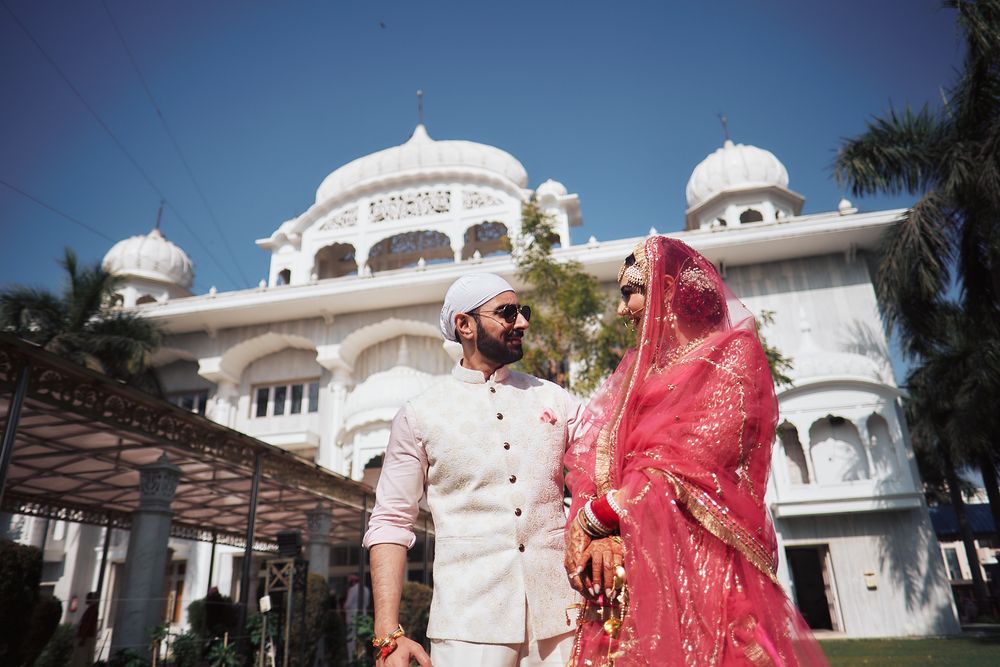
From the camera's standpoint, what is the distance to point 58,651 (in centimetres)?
1029

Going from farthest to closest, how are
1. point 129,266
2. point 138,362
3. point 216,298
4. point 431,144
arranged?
point 129,266 < point 431,144 < point 216,298 < point 138,362

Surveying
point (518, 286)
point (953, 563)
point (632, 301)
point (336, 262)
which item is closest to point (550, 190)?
point (518, 286)

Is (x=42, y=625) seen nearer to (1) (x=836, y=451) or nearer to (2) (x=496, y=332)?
(2) (x=496, y=332)

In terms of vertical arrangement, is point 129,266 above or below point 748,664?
above

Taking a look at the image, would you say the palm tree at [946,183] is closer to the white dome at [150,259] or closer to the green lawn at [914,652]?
the green lawn at [914,652]

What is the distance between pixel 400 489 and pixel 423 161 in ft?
62.2

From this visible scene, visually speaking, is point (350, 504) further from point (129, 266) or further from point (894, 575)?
point (129, 266)

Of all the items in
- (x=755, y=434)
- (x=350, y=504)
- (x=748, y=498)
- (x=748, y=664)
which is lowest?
(x=748, y=664)

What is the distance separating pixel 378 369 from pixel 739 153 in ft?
40.7

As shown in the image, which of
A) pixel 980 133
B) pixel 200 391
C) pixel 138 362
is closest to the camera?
pixel 980 133

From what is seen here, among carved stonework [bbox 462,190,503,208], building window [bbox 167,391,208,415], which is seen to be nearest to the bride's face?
carved stonework [bbox 462,190,503,208]

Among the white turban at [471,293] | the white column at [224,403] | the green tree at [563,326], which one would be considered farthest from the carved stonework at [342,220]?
the white turban at [471,293]

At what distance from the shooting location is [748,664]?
1506mm

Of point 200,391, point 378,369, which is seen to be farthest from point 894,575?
point 200,391
